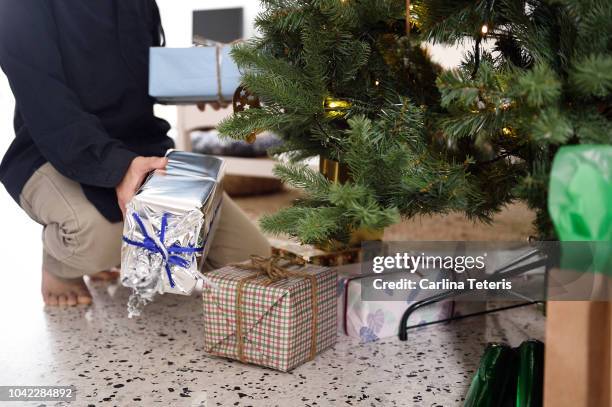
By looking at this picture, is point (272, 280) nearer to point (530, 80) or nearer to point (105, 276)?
point (530, 80)

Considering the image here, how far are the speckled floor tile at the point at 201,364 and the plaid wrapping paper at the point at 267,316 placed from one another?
0.10ft

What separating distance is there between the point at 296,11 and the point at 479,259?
482mm

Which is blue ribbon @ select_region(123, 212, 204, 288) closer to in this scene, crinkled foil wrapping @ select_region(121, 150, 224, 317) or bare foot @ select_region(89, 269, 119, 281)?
crinkled foil wrapping @ select_region(121, 150, 224, 317)

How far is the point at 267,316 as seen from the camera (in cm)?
107

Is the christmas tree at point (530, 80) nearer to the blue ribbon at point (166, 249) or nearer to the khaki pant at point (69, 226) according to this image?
the blue ribbon at point (166, 249)

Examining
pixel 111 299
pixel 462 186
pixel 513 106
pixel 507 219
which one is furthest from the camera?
pixel 507 219

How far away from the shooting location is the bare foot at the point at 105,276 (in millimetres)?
1598

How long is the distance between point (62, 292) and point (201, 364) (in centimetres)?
47

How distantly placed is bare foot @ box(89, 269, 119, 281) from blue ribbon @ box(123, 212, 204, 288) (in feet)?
1.82

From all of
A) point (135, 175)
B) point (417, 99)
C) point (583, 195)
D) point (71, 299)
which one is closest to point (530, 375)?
point (583, 195)

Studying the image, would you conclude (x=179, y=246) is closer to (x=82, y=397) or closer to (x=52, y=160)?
(x=82, y=397)

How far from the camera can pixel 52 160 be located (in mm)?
1260

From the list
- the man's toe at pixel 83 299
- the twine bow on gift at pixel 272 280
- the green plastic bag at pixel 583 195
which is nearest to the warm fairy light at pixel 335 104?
the twine bow on gift at pixel 272 280

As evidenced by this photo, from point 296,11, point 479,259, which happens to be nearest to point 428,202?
point 479,259
